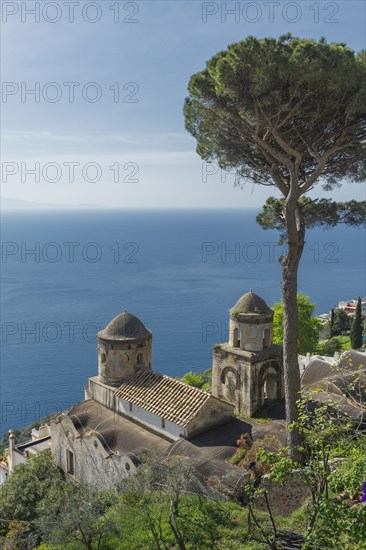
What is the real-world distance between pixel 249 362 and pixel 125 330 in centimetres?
571

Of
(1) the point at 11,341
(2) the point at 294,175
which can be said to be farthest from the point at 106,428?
(1) the point at 11,341

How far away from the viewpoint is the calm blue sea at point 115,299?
59.1 metres

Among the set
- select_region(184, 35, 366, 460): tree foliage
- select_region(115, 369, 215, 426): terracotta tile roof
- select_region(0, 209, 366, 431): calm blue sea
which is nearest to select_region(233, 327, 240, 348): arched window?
select_region(115, 369, 215, 426): terracotta tile roof

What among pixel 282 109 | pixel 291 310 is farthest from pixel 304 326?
pixel 282 109

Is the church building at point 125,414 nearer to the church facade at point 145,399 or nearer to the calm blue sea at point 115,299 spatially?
the church facade at point 145,399

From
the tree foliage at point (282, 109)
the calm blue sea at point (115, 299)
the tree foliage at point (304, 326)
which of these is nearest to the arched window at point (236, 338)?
the tree foliage at point (282, 109)

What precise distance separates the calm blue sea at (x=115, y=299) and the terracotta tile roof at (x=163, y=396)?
114ft

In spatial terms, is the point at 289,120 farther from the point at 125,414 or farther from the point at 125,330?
the point at 125,414

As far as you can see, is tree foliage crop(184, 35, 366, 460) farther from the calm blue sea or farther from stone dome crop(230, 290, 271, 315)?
the calm blue sea

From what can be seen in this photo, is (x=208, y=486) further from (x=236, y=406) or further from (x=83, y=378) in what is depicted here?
(x=83, y=378)

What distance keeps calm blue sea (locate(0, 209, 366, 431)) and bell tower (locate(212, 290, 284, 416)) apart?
3540 centimetres

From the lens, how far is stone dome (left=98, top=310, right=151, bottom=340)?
66.7ft

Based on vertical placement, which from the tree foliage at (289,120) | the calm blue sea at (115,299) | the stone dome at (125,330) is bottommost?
the calm blue sea at (115,299)

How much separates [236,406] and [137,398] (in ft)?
15.0
